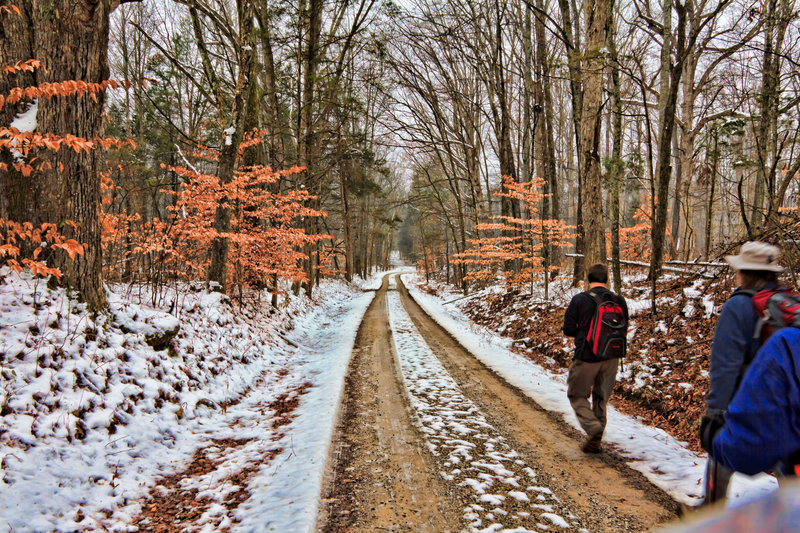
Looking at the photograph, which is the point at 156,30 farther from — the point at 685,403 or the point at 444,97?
the point at 685,403

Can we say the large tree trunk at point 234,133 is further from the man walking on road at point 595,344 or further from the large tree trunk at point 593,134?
the man walking on road at point 595,344

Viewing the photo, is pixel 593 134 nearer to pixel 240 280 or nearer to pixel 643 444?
pixel 643 444

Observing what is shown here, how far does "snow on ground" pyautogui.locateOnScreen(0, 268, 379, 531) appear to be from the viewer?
322 cm

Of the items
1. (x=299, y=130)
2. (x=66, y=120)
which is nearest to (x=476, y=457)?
(x=66, y=120)

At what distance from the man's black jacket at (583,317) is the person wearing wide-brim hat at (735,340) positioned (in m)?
2.01

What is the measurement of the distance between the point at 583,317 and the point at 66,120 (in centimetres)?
698

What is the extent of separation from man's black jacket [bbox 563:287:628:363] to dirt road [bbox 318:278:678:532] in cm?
105

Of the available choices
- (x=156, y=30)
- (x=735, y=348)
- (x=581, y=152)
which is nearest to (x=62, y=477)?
(x=735, y=348)

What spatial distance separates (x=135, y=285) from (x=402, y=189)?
126ft

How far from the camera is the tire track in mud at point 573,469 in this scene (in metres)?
3.17

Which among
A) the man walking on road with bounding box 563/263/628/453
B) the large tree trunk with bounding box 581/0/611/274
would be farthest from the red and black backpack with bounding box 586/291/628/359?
the large tree trunk with bounding box 581/0/611/274

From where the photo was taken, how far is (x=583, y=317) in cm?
452

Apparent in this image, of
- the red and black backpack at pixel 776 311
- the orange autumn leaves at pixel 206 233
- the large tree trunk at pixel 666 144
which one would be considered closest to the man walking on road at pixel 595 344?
the red and black backpack at pixel 776 311

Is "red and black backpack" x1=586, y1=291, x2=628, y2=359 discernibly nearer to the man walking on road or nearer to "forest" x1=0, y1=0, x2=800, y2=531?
the man walking on road
